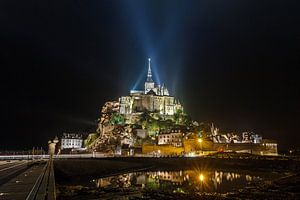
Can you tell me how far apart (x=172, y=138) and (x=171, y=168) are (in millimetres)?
39205

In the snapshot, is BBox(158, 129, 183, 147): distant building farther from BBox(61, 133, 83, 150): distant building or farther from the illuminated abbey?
BBox(61, 133, 83, 150): distant building

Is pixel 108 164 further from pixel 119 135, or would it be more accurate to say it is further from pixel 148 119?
pixel 148 119

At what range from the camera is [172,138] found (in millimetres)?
94562

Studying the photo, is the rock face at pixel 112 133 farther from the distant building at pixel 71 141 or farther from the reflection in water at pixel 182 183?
the reflection in water at pixel 182 183

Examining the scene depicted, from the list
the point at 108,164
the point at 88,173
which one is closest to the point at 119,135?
the point at 108,164

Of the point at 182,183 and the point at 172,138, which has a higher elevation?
the point at 172,138

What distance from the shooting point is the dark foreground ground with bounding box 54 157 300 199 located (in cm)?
2314

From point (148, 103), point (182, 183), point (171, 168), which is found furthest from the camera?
point (148, 103)

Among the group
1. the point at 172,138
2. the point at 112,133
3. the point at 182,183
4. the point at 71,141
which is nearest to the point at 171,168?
the point at 182,183

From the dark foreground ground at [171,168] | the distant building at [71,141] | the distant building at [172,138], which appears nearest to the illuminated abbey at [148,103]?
the distant building at [71,141]

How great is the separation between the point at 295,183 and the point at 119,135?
252ft

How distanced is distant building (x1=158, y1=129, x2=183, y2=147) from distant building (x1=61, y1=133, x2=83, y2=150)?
34558mm

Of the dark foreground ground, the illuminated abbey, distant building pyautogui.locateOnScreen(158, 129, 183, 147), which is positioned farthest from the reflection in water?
the illuminated abbey

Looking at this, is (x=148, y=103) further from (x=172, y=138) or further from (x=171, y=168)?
(x=171, y=168)
